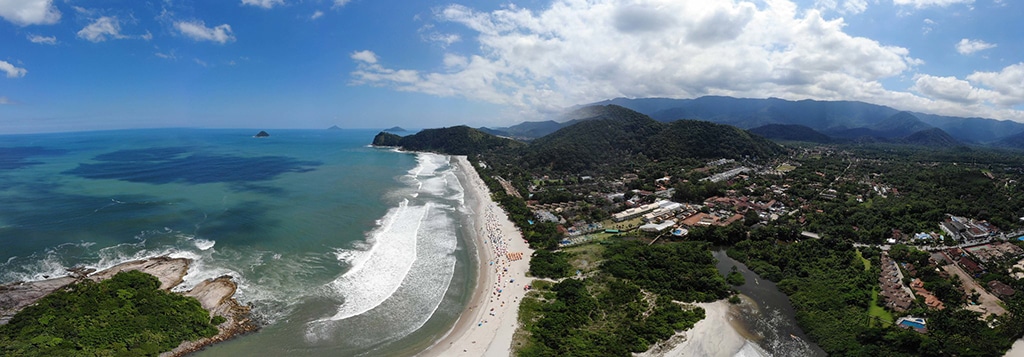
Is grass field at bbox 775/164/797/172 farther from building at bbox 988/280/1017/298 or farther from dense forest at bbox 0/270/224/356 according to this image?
dense forest at bbox 0/270/224/356

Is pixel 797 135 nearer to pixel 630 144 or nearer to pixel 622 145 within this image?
pixel 630 144

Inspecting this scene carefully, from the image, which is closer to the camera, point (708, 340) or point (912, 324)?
point (708, 340)

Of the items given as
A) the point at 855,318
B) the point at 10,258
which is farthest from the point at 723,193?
the point at 10,258

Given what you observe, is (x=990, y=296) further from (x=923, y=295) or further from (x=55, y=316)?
(x=55, y=316)

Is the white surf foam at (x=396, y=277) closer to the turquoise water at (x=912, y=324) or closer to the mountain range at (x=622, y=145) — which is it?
the turquoise water at (x=912, y=324)

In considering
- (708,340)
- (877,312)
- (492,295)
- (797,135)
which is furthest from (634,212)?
(797,135)

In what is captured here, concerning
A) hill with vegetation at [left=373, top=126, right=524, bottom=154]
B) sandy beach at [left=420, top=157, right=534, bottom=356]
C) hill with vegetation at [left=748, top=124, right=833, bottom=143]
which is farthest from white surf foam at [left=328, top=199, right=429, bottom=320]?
hill with vegetation at [left=748, top=124, right=833, bottom=143]
